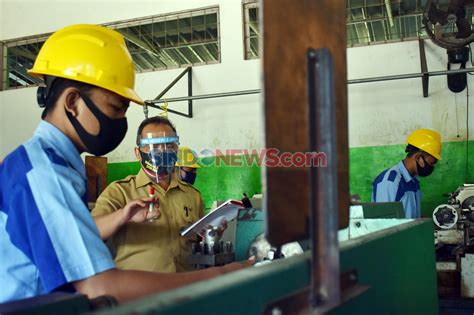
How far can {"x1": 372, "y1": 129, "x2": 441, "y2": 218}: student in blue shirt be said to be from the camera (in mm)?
3061

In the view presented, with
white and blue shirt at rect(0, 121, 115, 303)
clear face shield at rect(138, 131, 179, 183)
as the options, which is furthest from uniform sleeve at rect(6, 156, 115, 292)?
clear face shield at rect(138, 131, 179, 183)

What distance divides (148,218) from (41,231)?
84 cm

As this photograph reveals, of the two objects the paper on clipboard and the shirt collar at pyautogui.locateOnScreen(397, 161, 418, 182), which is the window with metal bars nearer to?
the shirt collar at pyautogui.locateOnScreen(397, 161, 418, 182)

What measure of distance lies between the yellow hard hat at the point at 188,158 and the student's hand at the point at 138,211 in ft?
9.75

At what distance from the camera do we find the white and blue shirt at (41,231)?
0.91 meters

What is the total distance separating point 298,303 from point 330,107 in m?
0.29

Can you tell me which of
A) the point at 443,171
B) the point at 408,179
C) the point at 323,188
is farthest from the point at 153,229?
the point at 443,171

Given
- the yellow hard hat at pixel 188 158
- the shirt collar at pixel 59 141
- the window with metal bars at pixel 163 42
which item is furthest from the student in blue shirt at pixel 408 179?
the window with metal bars at pixel 163 42

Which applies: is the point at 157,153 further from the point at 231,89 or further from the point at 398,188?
the point at 231,89

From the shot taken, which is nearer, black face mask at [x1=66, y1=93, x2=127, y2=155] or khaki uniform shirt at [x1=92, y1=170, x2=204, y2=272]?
black face mask at [x1=66, y1=93, x2=127, y2=155]

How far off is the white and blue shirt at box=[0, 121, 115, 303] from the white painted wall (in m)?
3.93

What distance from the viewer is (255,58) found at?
5.01m

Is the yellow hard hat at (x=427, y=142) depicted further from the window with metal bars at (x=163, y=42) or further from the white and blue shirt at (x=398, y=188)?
the window with metal bars at (x=163, y=42)

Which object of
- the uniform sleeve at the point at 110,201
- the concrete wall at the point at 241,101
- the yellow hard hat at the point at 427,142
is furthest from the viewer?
the concrete wall at the point at 241,101
